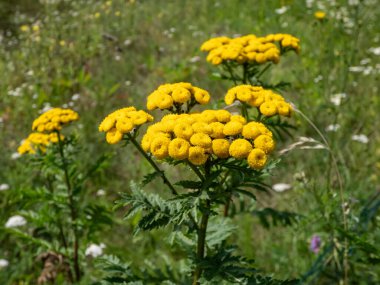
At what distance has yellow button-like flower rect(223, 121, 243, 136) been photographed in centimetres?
167

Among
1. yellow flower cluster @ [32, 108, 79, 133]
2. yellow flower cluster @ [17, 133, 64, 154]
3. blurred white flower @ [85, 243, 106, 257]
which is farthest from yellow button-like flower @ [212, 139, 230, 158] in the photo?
blurred white flower @ [85, 243, 106, 257]

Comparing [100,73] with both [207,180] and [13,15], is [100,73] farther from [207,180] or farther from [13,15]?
[207,180]

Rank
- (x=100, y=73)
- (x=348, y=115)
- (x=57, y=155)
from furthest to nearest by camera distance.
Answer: (x=100, y=73) → (x=348, y=115) → (x=57, y=155)

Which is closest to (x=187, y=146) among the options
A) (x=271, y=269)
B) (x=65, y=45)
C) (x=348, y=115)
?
(x=271, y=269)

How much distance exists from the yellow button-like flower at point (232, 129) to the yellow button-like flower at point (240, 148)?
49 mm

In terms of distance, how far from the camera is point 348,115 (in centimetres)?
502

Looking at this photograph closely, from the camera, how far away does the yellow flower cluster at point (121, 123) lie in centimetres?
183

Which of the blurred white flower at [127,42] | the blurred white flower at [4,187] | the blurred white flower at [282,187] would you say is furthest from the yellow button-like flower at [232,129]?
the blurred white flower at [127,42]

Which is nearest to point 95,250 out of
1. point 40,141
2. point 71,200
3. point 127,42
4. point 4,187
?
point 71,200

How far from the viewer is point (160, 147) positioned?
1645 mm

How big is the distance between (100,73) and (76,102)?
93 centimetres

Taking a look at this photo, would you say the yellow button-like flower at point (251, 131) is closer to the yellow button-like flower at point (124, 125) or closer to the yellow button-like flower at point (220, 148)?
the yellow button-like flower at point (220, 148)

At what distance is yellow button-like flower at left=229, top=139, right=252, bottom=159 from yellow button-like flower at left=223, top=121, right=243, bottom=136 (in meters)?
0.05

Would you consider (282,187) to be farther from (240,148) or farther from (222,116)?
(240,148)
